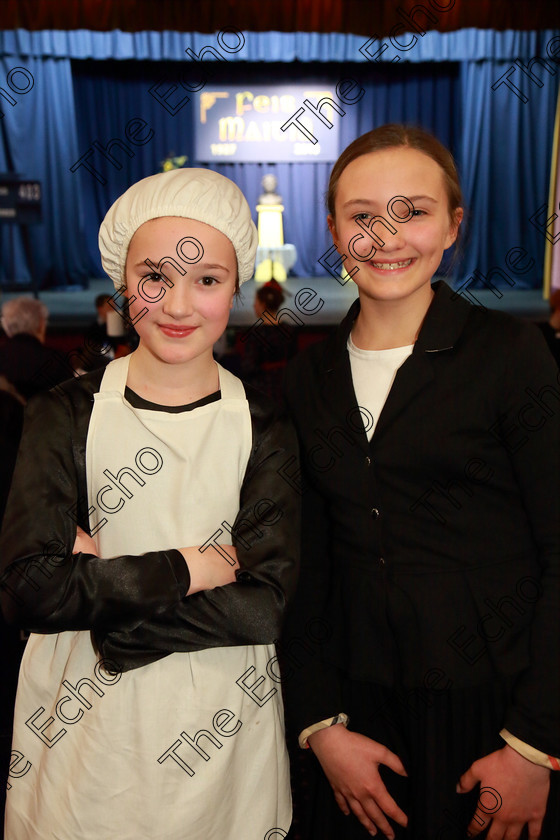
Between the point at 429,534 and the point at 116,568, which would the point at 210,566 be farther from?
the point at 429,534

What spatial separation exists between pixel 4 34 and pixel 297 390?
971cm

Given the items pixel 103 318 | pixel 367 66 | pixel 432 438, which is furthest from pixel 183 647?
pixel 367 66

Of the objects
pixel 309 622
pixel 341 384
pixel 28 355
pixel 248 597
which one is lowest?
pixel 28 355

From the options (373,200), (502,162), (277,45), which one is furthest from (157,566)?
(502,162)

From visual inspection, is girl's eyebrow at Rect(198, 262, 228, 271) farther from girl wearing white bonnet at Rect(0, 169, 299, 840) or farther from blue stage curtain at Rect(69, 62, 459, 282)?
blue stage curtain at Rect(69, 62, 459, 282)

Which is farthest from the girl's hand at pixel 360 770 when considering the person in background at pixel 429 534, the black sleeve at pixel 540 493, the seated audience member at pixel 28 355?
the seated audience member at pixel 28 355

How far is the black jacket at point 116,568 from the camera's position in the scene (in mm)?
1027

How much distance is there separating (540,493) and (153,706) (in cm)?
63

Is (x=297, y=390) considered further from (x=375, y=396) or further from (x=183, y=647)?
(x=183, y=647)

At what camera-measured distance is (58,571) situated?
1.03 meters

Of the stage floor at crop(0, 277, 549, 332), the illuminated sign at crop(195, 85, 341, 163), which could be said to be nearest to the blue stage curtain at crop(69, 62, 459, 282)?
the illuminated sign at crop(195, 85, 341, 163)

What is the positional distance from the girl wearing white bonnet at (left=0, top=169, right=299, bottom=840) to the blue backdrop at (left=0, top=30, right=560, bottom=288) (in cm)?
909

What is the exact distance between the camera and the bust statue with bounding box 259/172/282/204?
1045 cm

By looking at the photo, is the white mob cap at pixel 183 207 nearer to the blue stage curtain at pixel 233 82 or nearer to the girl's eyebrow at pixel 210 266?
the girl's eyebrow at pixel 210 266
